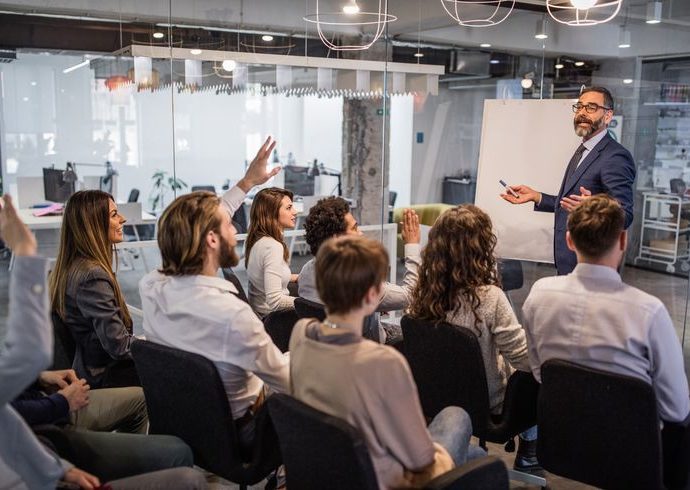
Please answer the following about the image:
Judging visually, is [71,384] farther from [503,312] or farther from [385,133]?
[385,133]

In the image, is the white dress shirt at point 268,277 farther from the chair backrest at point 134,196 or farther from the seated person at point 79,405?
the chair backrest at point 134,196

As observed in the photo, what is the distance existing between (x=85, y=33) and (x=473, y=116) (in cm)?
403

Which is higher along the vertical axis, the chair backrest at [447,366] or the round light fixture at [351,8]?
the round light fixture at [351,8]

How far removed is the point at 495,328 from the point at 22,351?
1602mm

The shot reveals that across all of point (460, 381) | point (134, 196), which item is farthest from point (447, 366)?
point (134, 196)

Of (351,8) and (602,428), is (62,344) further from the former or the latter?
(351,8)

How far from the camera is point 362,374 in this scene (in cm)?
160

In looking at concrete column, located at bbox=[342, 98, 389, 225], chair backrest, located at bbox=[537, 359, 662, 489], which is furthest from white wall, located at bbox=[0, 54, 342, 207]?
chair backrest, located at bbox=[537, 359, 662, 489]

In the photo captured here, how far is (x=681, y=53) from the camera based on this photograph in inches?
162

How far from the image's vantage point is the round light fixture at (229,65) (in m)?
5.80

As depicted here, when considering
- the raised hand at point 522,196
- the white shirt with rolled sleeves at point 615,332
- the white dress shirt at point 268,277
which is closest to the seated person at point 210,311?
the white shirt with rolled sleeves at point 615,332

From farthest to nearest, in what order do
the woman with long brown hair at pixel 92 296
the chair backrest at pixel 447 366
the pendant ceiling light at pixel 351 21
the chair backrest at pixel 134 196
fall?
the chair backrest at pixel 134 196 → the pendant ceiling light at pixel 351 21 → the woman with long brown hair at pixel 92 296 → the chair backrest at pixel 447 366

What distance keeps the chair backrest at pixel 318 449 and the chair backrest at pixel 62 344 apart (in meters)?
1.28

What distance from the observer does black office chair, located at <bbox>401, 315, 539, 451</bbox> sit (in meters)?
2.45
